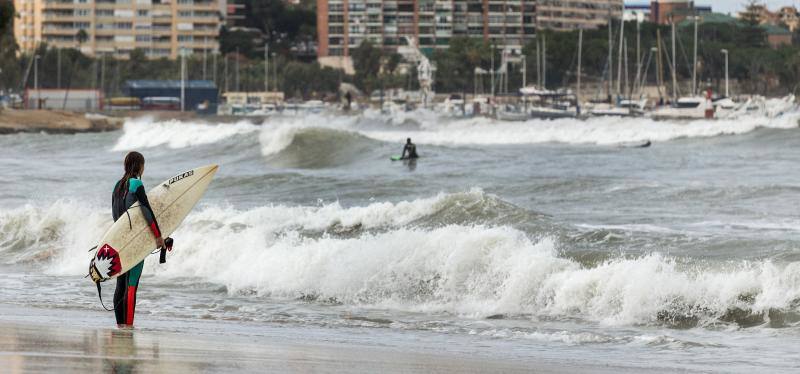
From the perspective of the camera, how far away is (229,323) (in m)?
12.6

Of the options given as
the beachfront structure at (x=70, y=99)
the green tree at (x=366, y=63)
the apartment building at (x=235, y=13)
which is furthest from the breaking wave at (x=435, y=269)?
the apartment building at (x=235, y=13)

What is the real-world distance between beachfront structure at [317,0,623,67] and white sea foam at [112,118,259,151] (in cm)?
10986

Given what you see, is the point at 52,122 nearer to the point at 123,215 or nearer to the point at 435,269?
the point at 435,269

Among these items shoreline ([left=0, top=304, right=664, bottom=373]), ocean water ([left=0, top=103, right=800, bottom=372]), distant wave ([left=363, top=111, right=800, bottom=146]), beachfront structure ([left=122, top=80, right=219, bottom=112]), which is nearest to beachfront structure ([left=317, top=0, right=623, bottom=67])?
beachfront structure ([left=122, top=80, right=219, bottom=112])

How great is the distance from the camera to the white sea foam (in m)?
55.7

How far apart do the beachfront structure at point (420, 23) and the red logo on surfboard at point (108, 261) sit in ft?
520

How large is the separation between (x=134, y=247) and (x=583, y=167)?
30541 millimetres

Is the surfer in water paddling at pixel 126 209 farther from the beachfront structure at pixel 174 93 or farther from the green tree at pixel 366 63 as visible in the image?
the green tree at pixel 366 63

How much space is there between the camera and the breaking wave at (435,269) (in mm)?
13320

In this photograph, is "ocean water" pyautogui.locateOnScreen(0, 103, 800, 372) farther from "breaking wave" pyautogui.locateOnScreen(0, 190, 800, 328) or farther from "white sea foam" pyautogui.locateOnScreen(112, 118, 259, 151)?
"white sea foam" pyautogui.locateOnScreen(112, 118, 259, 151)

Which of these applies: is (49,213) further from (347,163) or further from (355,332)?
(347,163)

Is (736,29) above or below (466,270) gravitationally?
above

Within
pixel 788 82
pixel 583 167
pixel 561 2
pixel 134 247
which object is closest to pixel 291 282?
pixel 134 247

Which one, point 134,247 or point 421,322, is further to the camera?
point 421,322
